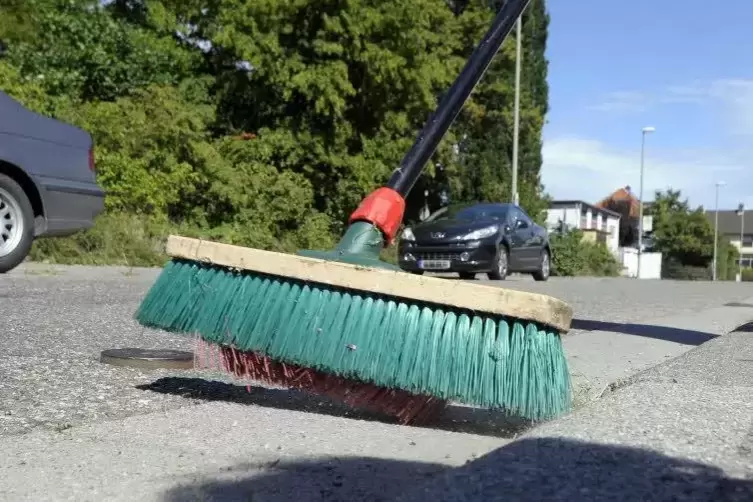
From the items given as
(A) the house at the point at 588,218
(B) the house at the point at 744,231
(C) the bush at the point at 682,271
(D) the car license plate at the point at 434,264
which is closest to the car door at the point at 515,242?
(D) the car license plate at the point at 434,264

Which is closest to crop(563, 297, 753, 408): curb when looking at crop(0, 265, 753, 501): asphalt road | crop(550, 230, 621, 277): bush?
crop(0, 265, 753, 501): asphalt road

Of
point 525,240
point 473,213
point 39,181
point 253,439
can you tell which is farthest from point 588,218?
point 253,439

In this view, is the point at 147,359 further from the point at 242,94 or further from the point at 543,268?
the point at 242,94

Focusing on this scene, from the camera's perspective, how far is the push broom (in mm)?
3461

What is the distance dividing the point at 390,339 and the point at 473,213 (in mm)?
13209

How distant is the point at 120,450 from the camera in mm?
3234

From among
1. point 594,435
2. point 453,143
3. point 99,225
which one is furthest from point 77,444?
point 453,143

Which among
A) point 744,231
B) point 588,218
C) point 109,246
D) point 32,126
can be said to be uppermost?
point 744,231

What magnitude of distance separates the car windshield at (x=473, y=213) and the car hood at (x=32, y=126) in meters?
8.39

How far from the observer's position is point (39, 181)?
8.71 meters

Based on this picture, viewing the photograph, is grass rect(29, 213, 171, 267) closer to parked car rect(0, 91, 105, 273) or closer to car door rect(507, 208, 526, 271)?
parked car rect(0, 91, 105, 273)

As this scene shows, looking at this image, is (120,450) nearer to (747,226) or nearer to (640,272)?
(640,272)

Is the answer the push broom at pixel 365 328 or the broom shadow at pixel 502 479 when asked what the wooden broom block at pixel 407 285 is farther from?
the broom shadow at pixel 502 479

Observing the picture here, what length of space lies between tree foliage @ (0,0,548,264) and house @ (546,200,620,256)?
34175mm
